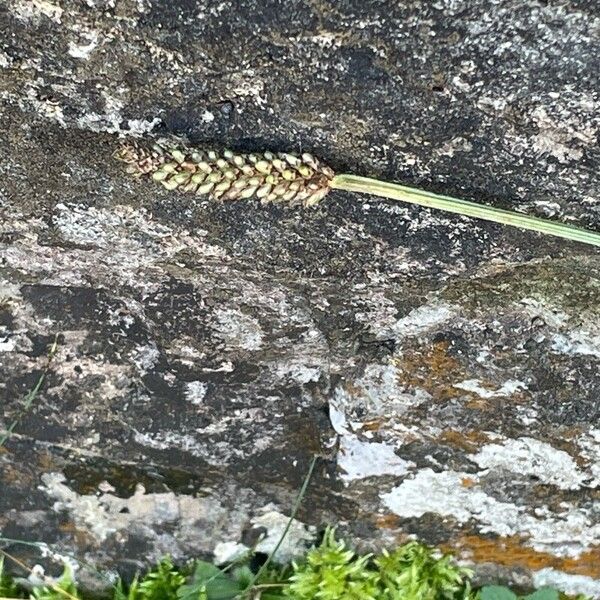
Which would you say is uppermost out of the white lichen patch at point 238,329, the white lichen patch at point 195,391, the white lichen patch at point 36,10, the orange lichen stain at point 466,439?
the white lichen patch at point 36,10

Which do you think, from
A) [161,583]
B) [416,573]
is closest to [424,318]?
[416,573]

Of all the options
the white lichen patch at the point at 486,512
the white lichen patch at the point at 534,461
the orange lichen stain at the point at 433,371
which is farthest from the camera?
the white lichen patch at the point at 486,512

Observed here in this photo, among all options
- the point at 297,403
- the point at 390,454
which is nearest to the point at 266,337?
the point at 297,403

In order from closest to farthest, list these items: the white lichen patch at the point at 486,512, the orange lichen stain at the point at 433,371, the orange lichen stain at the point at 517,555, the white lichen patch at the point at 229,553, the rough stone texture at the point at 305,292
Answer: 1. the rough stone texture at the point at 305,292
2. the orange lichen stain at the point at 433,371
3. the white lichen patch at the point at 486,512
4. the orange lichen stain at the point at 517,555
5. the white lichen patch at the point at 229,553

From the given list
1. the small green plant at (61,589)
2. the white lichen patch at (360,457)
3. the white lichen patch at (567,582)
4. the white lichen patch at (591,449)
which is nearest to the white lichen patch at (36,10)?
the white lichen patch at (360,457)

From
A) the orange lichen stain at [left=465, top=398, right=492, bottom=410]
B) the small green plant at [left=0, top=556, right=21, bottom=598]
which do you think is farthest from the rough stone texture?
the small green plant at [left=0, top=556, right=21, bottom=598]

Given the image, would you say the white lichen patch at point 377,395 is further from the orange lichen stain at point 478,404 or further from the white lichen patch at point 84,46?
the white lichen patch at point 84,46

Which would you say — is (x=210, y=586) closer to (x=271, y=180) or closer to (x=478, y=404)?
(x=478, y=404)
